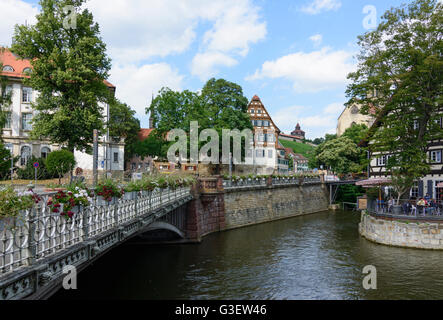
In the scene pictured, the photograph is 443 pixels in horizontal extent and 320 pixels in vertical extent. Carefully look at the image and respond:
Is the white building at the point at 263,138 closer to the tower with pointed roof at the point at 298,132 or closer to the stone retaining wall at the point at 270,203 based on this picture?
the stone retaining wall at the point at 270,203

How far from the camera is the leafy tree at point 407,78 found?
80.2 feet

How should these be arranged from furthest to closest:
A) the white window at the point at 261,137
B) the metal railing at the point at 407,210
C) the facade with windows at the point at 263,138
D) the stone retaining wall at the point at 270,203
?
the white window at the point at 261,137 < the facade with windows at the point at 263,138 < the stone retaining wall at the point at 270,203 < the metal railing at the point at 407,210

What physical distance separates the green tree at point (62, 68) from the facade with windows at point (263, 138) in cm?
4007

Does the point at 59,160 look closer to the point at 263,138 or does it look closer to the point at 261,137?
the point at 261,137

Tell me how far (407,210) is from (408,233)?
1.90 m

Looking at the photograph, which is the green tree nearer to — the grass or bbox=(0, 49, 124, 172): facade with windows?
bbox=(0, 49, 124, 172): facade with windows

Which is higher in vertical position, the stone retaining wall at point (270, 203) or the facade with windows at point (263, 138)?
the facade with windows at point (263, 138)

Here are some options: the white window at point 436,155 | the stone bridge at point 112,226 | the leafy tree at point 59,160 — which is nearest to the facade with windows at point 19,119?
the leafy tree at point 59,160

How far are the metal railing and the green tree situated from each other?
818 inches

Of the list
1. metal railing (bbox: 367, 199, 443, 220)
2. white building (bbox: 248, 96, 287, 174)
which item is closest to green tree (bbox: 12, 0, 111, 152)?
metal railing (bbox: 367, 199, 443, 220)

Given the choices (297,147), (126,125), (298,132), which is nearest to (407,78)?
(126,125)

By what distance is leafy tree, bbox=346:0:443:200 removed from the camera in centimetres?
2445

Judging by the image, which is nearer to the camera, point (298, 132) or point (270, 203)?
point (270, 203)

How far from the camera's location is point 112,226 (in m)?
10.8
